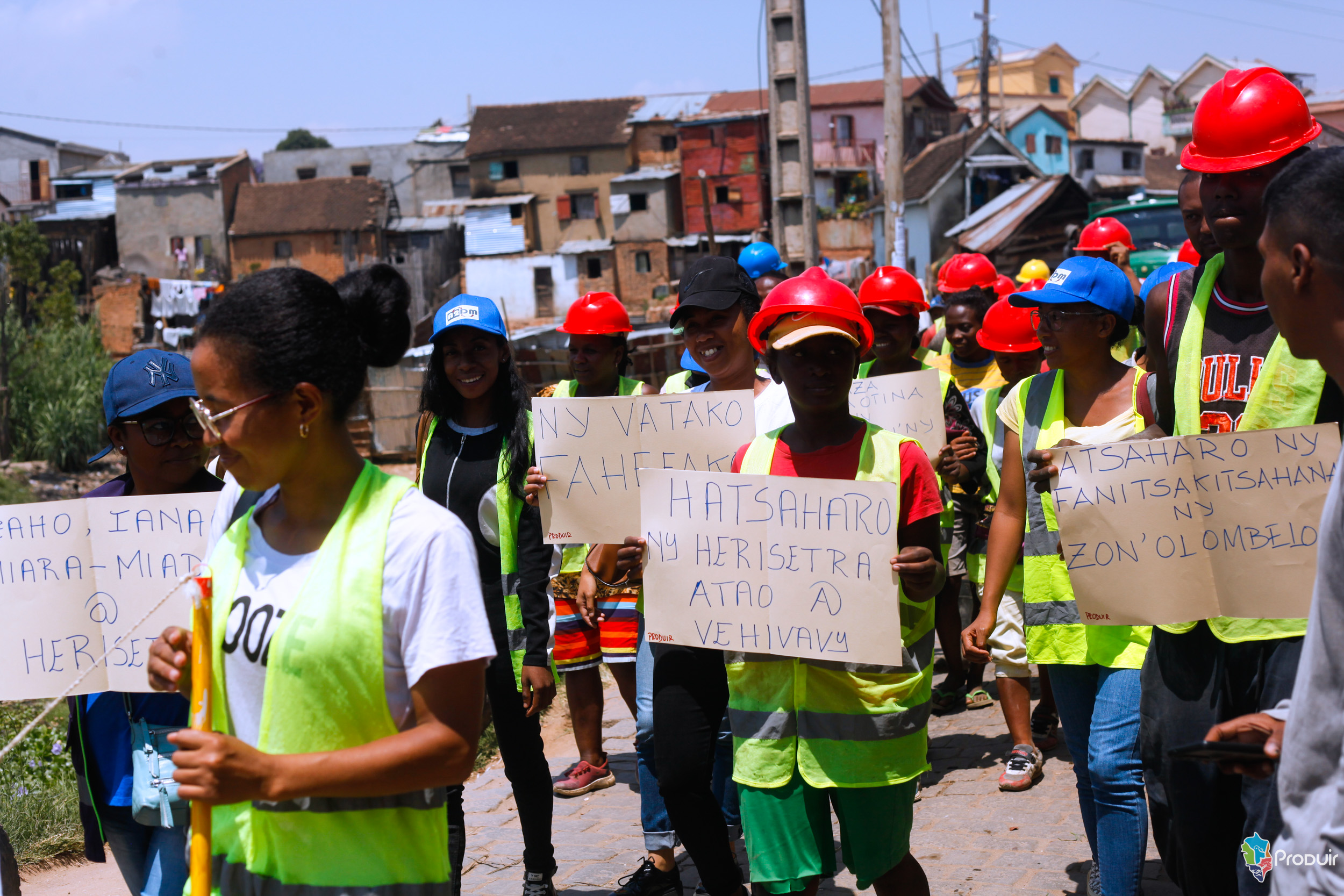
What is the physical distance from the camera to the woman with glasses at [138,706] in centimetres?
326

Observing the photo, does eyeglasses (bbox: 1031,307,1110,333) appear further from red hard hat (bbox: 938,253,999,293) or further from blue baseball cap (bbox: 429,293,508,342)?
red hard hat (bbox: 938,253,999,293)

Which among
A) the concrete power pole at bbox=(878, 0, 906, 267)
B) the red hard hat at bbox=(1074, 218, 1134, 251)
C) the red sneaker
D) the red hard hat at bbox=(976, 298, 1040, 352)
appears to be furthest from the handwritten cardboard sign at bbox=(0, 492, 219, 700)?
the concrete power pole at bbox=(878, 0, 906, 267)

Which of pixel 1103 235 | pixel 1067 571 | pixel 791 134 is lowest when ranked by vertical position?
pixel 1067 571

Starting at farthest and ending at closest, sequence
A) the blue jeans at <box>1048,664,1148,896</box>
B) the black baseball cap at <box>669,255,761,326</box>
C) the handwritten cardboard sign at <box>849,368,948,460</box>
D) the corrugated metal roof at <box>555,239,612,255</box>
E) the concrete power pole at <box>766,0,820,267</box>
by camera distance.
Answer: the corrugated metal roof at <box>555,239,612,255</box>
the concrete power pole at <box>766,0,820,267</box>
the handwritten cardboard sign at <box>849,368,948,460</box>
the black baseball cap at <box>669,255,761,326</box>
the blue jeans at <box>1048,664,1148,896</box>

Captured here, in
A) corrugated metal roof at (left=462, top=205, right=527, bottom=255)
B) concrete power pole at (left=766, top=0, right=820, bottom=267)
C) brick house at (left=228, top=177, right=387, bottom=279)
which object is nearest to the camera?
concrete power pole at (left=766, top=0, right=820, bottom=267)

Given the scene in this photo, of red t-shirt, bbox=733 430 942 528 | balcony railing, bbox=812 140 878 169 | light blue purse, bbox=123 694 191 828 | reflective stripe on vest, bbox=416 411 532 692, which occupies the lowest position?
light blue purse, bbox=123 694 191 828

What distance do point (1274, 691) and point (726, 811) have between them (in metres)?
2.48

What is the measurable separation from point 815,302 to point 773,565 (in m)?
0.78

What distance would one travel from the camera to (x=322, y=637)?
214cm

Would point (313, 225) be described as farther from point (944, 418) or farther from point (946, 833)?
point (946, 833)

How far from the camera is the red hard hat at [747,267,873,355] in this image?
11.1 ft

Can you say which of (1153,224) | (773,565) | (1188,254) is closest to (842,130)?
(1153,224)

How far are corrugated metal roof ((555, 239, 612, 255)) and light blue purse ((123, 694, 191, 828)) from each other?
52188mm

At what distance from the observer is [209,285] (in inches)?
2019
